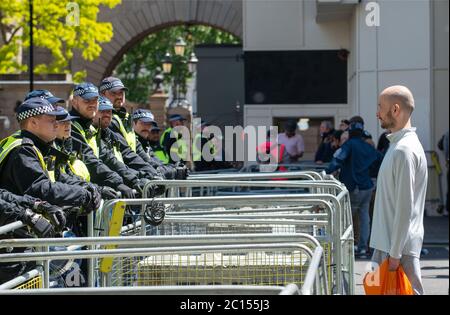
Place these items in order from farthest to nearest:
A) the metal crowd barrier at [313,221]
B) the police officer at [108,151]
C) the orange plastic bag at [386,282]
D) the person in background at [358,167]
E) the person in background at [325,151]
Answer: the person in background at [325,151], the person in background at [358,167], the police officer at [108,151], the metal crowd barrier at [313,221], the orange plastic bag at [386,282]

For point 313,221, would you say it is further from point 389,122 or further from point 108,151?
point 108,151

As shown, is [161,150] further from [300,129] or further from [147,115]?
[300,129]

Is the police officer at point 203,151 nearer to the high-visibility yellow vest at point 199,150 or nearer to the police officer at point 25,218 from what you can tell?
the high-visibility yellow vest at point 199,150

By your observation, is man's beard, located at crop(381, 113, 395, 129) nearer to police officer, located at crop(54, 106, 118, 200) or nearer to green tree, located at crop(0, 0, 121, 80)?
police officer, located at crop(54, 106, 118, 200)

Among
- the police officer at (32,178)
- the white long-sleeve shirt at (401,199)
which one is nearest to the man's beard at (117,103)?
the police officer at (32,178)

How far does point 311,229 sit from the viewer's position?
8.16m

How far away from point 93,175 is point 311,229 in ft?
5.57

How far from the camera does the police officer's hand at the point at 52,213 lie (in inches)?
246

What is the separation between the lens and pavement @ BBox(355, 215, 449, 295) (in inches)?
485

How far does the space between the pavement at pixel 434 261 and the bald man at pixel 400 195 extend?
142 inches

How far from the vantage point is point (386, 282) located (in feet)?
20.5

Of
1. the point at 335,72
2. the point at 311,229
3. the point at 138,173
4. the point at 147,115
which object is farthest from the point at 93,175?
the point at 335,72

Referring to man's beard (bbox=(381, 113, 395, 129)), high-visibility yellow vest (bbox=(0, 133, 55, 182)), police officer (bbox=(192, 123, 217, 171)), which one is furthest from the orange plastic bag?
police officer (bbox=(192, 123, 217, 171))

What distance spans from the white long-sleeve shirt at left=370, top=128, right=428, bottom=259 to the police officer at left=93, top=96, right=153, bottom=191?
2.81 meters
